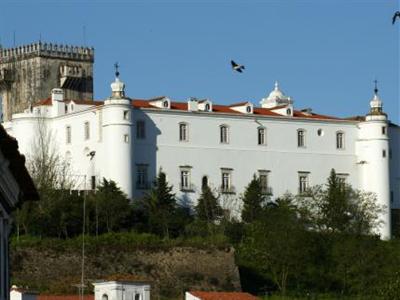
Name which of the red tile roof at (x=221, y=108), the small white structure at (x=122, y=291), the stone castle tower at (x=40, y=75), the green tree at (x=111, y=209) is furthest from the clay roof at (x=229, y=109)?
the small white structure at (x=122, y=291)

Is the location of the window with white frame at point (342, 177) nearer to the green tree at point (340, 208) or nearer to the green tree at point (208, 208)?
the green tree at point (340, 208)

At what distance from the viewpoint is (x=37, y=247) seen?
78.0m

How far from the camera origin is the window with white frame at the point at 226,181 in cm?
9525

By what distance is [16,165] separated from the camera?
1520cm

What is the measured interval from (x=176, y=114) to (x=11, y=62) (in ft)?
99.7

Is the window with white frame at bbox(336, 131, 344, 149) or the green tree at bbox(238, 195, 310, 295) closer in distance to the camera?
the green tree at bbox(238, 195, 310, 295)

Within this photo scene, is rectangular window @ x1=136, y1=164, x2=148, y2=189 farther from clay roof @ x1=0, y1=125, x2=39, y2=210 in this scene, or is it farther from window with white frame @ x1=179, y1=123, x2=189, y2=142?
clay roof @ x1=0, y1=125, x2=39, y2=210

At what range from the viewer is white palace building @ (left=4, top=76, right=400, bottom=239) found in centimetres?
9275

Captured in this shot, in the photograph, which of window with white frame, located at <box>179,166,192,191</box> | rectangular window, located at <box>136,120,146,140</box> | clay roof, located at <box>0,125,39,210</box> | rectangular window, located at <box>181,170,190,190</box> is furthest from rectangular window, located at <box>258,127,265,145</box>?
clay roof, located at <box>0,125,39,210</box>

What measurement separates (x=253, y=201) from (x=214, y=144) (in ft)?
16.9

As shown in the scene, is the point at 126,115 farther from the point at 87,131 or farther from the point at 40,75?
the point at 40,75

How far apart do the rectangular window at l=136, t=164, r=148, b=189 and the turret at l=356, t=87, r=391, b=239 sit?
12832 mm

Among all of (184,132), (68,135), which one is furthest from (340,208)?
(68,135)

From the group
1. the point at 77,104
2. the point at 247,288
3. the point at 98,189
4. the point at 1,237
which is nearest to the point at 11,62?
the point at 77,104
